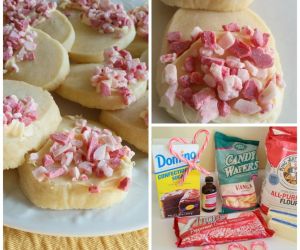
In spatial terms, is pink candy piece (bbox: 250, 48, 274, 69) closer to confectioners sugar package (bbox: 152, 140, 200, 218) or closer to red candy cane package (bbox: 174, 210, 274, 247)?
confectioners sugar package (bbox: 152, 140, 200, 218)

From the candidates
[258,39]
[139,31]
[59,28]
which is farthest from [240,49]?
[59,28]

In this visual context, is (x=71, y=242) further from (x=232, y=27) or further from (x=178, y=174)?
(x=232, y=27)

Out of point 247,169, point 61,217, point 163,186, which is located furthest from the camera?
point 247,169

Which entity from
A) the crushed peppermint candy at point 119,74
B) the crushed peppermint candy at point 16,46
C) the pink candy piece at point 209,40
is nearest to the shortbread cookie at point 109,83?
the crushed peppermint candy at point 119,74

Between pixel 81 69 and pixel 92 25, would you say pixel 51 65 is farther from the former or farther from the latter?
pixel 92 25

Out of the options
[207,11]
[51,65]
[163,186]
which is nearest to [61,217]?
[163,186]

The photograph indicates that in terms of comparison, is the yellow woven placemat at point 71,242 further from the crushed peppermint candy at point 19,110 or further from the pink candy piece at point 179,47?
the pink candy piece at point 179,47
